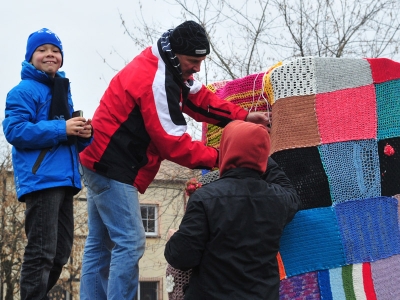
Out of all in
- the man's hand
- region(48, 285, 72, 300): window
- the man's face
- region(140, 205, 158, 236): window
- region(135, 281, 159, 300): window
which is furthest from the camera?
region(135, 281, 159, 300): window

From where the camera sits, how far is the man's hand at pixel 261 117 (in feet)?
12.1

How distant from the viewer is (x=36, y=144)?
3.18 meters

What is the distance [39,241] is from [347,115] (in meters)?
1.81

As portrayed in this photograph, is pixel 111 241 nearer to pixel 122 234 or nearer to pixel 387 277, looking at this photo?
pixel 122 234

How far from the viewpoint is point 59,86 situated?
3412mm

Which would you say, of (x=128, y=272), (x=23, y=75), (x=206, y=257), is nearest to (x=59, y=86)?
(x=23, y=75)

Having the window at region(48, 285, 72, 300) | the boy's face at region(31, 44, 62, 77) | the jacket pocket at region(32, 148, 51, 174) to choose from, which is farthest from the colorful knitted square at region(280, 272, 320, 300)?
the window at region(48, 285, 72, 300)

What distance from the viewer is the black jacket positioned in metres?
2.75

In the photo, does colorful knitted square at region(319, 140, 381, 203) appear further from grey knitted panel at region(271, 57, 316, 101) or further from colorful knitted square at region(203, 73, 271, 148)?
colorful knitted square at region(203, 73, 271, 148)

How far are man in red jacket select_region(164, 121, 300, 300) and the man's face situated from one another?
0.68 meters

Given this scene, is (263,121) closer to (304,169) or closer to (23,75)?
(304,169)

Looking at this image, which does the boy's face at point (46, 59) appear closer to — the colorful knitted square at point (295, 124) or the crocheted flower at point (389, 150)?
the colorful knitted square at point (295, 124)

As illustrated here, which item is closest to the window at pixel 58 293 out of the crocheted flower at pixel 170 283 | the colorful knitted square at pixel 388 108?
the crocheted flower at pixel 170 283

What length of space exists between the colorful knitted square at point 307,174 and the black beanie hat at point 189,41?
723 millimetres
